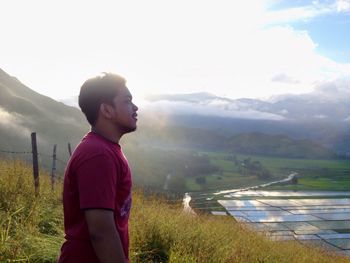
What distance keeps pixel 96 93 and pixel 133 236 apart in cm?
473

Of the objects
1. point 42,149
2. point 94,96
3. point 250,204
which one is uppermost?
point 94,96

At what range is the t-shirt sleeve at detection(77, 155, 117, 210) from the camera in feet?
7.61

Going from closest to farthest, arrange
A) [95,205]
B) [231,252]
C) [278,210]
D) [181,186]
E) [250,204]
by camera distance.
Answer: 1. [95,205]
2. [231,252]
3. [278,210]
4. [250,204]
5. [181,186]

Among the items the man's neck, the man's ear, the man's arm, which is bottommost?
the man's arm

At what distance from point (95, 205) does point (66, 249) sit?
19.9 inches

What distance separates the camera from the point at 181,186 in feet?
306

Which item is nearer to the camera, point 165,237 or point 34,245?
point 34,245

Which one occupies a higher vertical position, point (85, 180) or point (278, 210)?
point (85, 180)

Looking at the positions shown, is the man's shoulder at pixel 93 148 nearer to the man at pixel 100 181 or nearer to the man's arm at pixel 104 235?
the man at pixel 100 181

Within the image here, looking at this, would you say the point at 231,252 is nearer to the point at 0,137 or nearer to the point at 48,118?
the point at 0,137

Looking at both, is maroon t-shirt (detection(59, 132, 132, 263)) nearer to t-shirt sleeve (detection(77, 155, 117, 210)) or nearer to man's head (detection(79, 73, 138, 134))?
t-shirt sleeve (detection(77, 155, 117, 210))

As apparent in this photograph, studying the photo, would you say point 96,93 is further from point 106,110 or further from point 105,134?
point 105,134

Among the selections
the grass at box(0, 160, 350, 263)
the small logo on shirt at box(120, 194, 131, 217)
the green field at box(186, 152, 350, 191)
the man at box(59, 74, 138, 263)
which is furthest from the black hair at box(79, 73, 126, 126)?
the green field at box(186, 152, 350, 191)

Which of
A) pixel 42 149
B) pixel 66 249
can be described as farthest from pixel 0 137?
pixel 66 249
